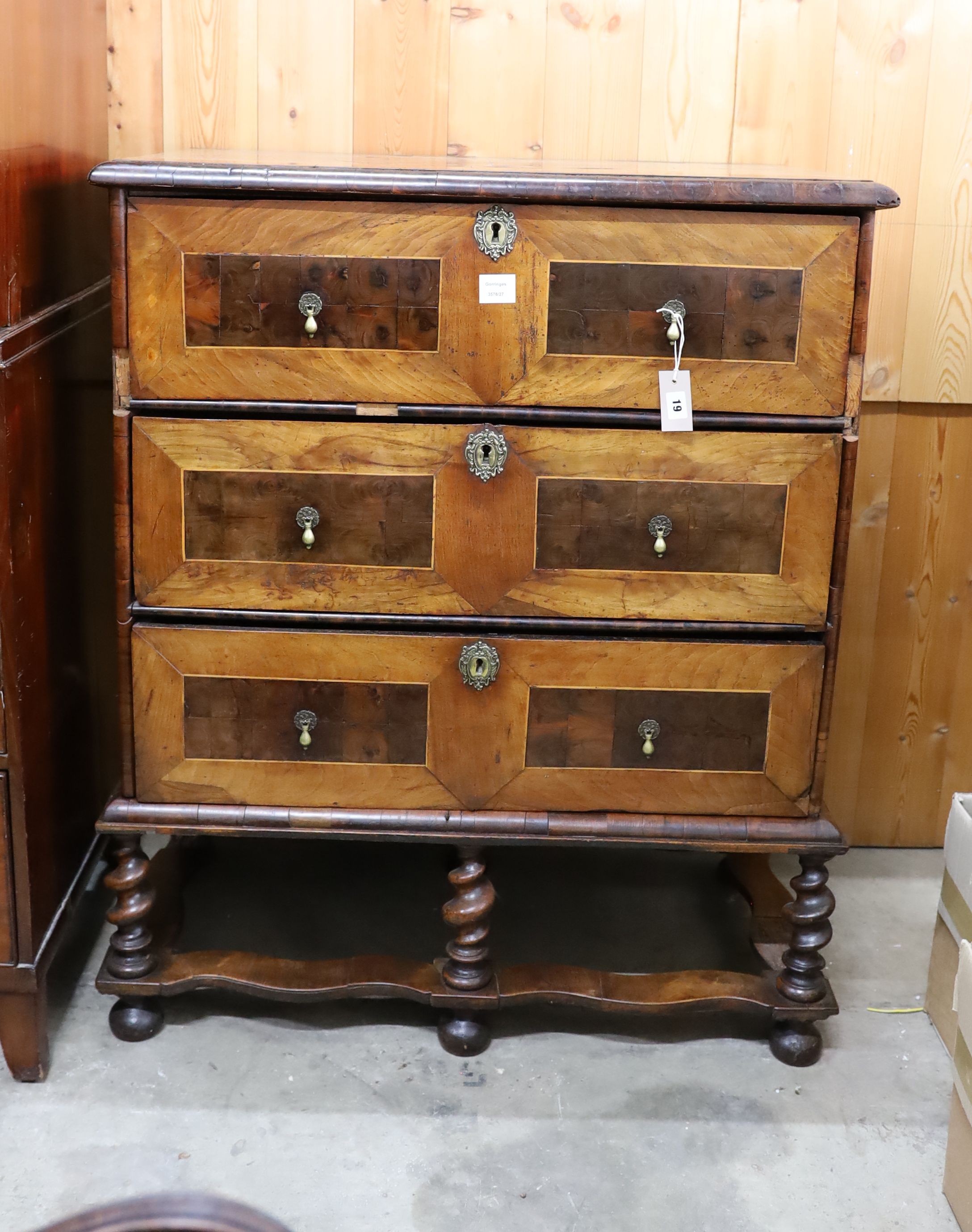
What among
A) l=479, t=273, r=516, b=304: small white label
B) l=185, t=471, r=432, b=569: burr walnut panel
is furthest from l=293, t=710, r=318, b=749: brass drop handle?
l=479, t=273, r=516, b=304: small white label

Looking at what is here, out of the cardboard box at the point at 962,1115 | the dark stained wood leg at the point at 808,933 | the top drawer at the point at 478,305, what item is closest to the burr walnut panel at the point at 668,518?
the top drawer at the point at 478,305

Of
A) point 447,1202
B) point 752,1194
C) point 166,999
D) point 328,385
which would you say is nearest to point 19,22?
point 328,385

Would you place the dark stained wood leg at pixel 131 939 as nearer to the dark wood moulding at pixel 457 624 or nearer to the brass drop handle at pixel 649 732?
the dark wood moulding at pixel 457 624

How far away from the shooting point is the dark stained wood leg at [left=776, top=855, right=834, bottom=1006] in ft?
6.17

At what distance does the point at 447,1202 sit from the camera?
1661 mm

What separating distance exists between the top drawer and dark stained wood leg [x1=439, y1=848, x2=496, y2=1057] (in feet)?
2.13

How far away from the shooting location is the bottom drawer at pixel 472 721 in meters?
1.79

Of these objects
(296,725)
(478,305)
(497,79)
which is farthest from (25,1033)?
(497,79)

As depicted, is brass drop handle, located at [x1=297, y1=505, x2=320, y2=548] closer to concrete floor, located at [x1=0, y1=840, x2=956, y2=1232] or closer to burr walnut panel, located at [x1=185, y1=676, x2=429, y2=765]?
burr walnut panel, located at [x1=185, y1=676, x2=429, y2=765]

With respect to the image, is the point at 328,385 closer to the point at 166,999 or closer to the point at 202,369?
the point at 202,369

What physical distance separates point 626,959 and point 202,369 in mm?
1147

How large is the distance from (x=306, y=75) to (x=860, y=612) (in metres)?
1.31

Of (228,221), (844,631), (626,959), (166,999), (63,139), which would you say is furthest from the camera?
(844,631)

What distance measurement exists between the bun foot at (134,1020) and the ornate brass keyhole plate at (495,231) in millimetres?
1155
